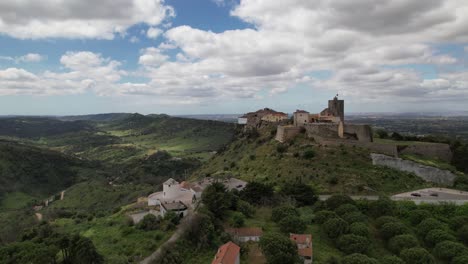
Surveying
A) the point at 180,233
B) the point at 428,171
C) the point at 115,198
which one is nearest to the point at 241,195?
the point at 180,233

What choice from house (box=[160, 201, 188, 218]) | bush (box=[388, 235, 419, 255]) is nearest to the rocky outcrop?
bush (box=[388, 235, 419, 255])

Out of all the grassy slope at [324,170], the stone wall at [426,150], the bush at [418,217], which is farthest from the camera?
the stone wall at [426,150]

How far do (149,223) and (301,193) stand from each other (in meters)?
19.5

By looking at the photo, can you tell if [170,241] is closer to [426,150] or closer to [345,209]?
[345,209]

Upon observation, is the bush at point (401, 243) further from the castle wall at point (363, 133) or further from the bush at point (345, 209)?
→ the castle wall at point (363, 133)

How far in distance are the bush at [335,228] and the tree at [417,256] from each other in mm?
6155

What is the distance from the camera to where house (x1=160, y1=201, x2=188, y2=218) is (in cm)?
4377

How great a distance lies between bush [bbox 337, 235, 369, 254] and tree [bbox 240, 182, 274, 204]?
41.7ft

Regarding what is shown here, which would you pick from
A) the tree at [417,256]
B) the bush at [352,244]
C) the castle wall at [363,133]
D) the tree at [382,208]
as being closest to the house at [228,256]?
the bush at [352,244]

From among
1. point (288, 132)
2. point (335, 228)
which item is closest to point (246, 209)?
point (335, 228)

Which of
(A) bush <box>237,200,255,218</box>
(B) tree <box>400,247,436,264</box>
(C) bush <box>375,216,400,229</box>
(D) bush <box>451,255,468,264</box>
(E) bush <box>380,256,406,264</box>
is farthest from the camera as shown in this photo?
(A) bush <box>237,200,255,218</box>

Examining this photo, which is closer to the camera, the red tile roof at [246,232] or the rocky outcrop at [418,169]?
the red tile roof at [246,232]

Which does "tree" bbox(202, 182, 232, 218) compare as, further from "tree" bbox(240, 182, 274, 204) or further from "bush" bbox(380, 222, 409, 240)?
"bush" bbox(380, 222, 409, 240)

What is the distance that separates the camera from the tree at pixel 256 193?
45812 mm
